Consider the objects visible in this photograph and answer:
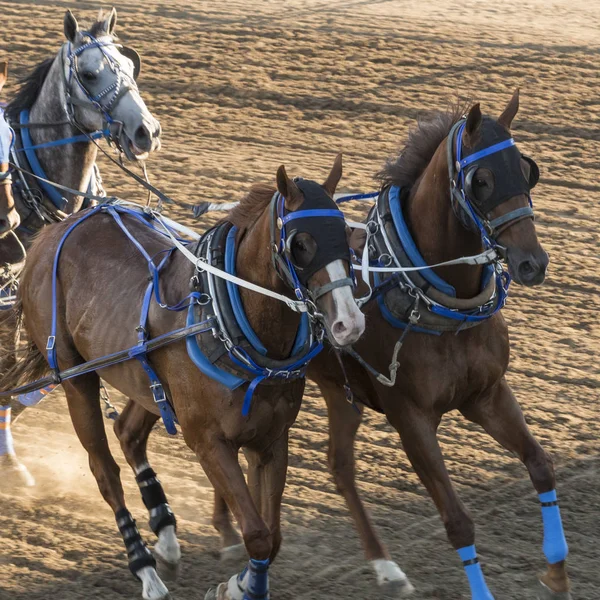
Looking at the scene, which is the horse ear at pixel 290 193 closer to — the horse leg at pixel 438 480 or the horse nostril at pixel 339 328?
the horse nostril at pixel 339 328

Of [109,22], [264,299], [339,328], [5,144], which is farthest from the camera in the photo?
[109,22]

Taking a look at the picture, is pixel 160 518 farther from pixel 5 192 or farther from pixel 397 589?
pixel 5 192

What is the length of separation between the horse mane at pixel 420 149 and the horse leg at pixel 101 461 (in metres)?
1.78

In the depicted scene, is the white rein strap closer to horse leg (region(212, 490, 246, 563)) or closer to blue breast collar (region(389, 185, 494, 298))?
blue breast collar (region(389, 185, 494, 298))

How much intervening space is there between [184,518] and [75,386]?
1034 millimetres

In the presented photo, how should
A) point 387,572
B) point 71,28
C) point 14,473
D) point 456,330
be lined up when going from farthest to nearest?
1. point 71,28
2. point 14,473
3. point 387,572
4. point 456,330

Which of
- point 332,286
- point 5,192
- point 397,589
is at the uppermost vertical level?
point 5,192

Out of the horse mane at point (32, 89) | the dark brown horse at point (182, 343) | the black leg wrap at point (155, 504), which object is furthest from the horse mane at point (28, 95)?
the black leg wrap at point (155, 504)

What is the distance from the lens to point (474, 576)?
4586 millimetres

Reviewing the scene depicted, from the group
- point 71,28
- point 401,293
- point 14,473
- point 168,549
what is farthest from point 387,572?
point 71,28

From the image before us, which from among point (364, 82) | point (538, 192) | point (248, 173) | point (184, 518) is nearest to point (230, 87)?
point (364, 82)

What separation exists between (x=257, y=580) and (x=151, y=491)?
1085 mm

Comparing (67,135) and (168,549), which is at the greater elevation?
(67,135)

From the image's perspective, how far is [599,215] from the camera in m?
9.65
